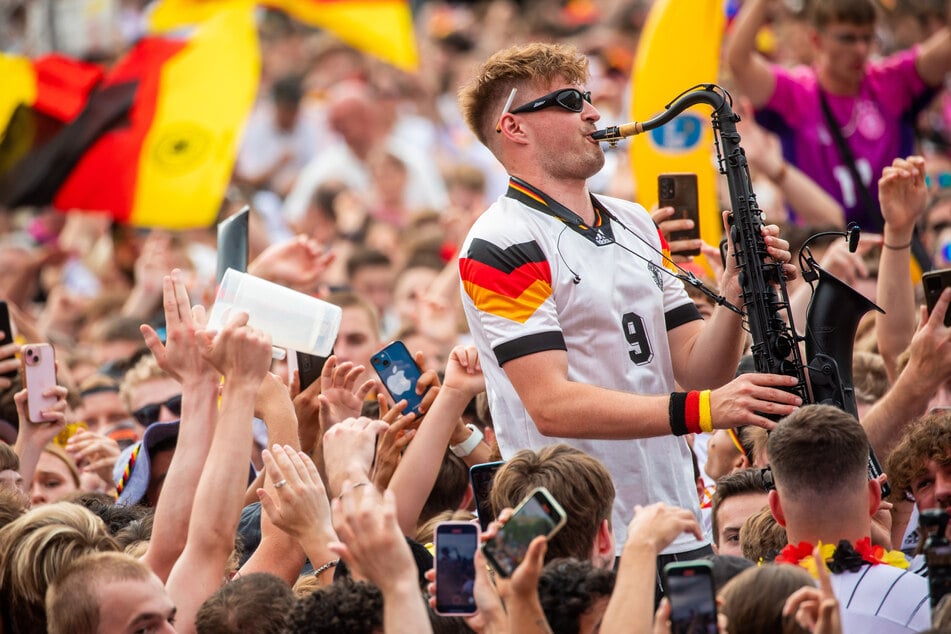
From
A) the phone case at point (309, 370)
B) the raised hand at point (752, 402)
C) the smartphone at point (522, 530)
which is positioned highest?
the raised hand at point (752, 402)

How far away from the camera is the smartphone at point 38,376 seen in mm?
6098

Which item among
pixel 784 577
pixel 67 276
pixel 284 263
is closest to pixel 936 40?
pixel 284 263

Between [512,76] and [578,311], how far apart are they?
0.94 meters

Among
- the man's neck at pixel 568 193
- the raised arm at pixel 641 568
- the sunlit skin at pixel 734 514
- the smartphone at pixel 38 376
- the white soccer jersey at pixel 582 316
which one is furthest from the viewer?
the smartphone at pixel 38 376

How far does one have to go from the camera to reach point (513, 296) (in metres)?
4.77

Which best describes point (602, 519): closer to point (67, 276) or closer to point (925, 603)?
point (925, 603)

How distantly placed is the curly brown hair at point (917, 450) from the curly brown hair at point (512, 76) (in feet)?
5.80

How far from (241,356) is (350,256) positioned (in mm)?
6630

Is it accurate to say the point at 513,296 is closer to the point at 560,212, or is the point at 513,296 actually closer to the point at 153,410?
the point at 560,212

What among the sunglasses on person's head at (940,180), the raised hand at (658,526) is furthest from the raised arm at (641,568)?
Answer: the sunglasses on person's head at (940,180)

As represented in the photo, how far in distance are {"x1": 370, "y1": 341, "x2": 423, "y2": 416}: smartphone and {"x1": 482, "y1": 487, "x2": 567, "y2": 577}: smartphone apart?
2.00 meters

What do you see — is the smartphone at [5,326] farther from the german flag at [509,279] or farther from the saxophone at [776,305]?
the saxophone at [776,305]

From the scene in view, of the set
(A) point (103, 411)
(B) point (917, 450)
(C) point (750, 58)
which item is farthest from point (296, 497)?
(C) point (750, 58)

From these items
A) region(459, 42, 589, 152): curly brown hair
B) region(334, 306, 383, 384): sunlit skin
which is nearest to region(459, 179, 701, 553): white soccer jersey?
region(459, 42, 589, 152): curly brown hair
